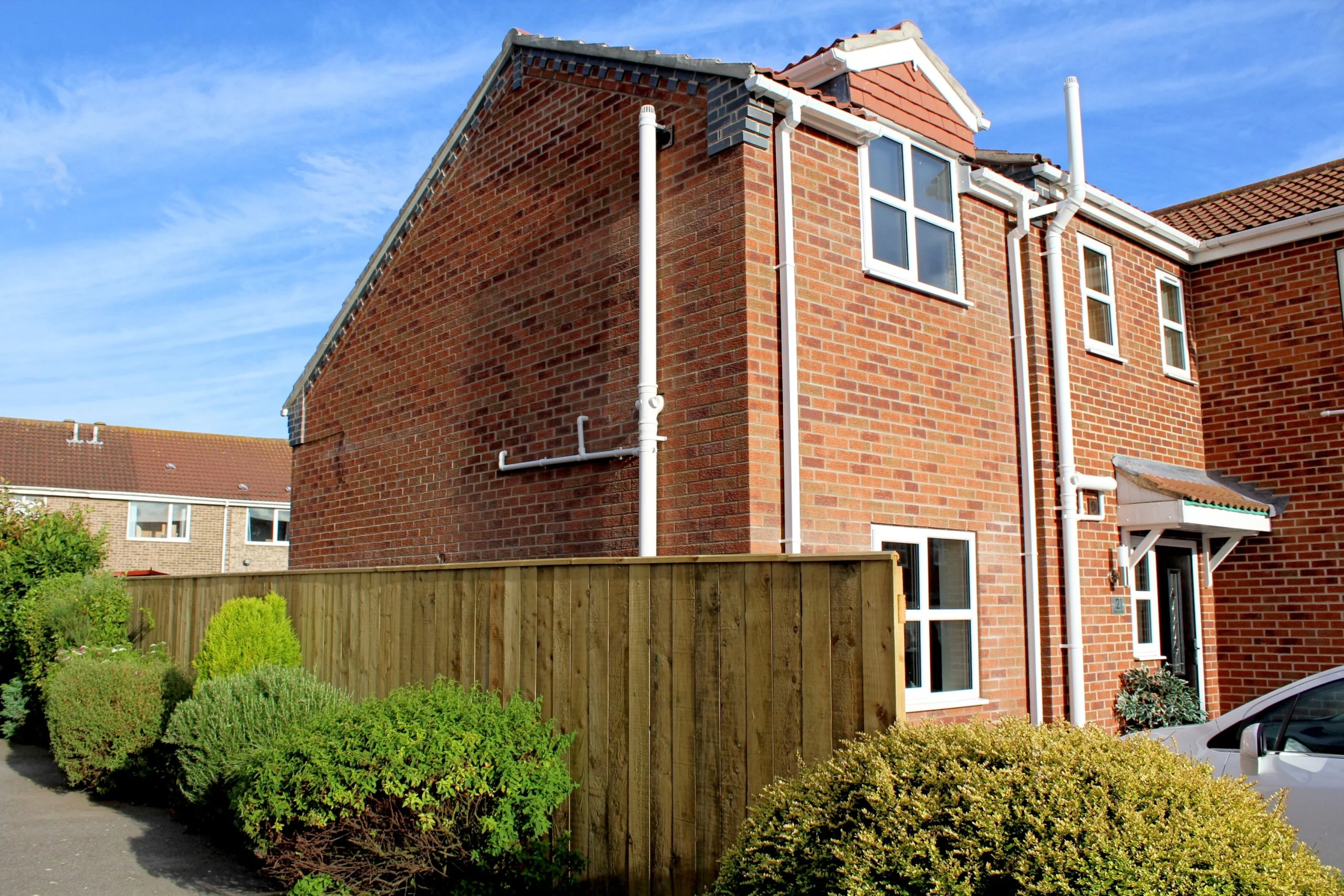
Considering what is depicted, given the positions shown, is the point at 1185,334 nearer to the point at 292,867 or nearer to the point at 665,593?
the point at 665,593

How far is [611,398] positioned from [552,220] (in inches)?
84.5

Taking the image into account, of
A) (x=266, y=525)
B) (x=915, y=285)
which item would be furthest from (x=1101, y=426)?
(x=266, y=525)

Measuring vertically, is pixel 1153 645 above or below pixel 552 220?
below

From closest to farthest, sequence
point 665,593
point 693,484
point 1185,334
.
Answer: point 665,593 < point 693,484 < point 1185,334

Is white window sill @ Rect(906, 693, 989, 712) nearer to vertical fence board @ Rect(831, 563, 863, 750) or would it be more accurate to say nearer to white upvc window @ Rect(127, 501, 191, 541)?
vertical fence board @ Rect(831, 563, 863, 750)

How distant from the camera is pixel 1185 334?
43.0 feet

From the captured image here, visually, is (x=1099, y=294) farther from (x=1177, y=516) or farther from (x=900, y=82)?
(x=900, y=82)

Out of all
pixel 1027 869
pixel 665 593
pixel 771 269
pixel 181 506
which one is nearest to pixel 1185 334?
pixel 771 269

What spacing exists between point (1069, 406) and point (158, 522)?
3168cm

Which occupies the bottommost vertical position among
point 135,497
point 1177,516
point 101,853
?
point 101,853

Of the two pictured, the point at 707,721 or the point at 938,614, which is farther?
the point at 938,614

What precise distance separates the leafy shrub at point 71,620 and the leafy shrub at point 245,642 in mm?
3240

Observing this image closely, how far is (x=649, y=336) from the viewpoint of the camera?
868 centimetres

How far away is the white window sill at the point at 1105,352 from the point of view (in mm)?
11250
